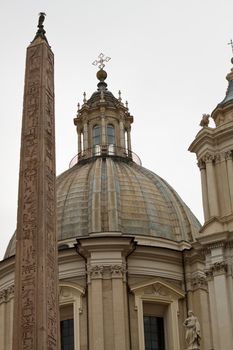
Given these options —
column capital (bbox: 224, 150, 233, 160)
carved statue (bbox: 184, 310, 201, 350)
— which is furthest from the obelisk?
column capital (bbox: 224, 150, 233, 160)

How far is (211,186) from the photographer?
1280 inches

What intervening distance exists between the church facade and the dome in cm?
6

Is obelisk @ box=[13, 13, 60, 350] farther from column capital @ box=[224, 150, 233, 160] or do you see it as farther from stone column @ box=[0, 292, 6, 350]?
stone column @ box=[0, 292, 6, 350]

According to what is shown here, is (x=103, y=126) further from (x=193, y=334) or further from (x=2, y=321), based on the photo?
(x=193, y=334)

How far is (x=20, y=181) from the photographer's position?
53.0 feet

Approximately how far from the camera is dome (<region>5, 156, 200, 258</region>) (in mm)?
38438

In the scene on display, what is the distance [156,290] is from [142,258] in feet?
5.16

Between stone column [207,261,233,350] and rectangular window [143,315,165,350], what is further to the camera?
rectangular window [143,315,165,350]

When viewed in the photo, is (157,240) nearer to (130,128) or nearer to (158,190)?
(158,190)

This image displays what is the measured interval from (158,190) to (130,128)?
7.71 m

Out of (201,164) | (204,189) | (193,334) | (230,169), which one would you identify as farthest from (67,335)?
(230,169)

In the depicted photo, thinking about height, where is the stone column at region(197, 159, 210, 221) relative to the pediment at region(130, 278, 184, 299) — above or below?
A: above

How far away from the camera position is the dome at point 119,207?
3844cm

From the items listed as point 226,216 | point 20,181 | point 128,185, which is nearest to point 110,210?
point 128,185
